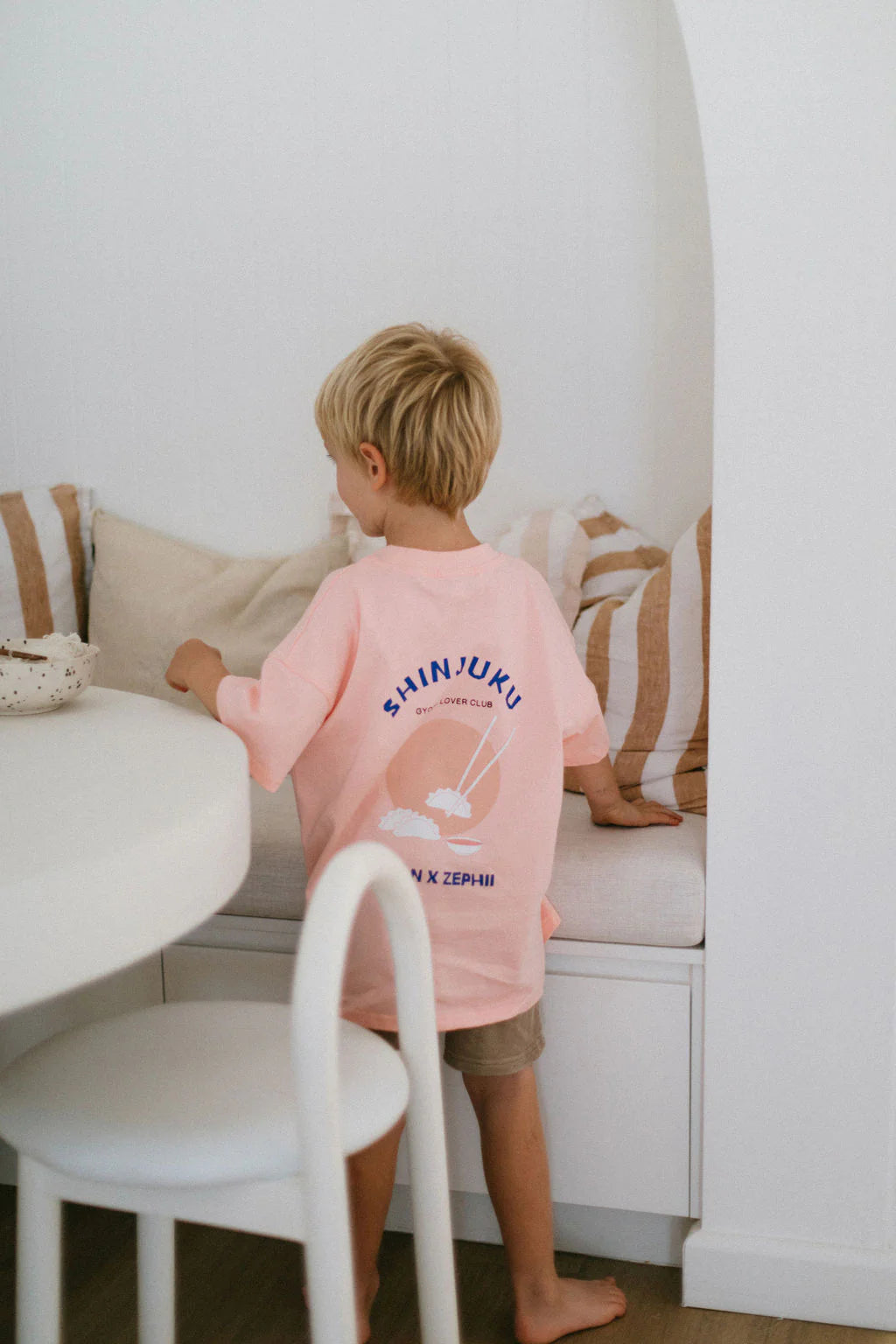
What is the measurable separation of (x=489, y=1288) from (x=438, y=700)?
32.4 inches

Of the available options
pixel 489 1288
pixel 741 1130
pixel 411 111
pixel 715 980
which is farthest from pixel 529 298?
pixel 489 1288

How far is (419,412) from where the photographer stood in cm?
144

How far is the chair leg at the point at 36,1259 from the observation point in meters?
1.02

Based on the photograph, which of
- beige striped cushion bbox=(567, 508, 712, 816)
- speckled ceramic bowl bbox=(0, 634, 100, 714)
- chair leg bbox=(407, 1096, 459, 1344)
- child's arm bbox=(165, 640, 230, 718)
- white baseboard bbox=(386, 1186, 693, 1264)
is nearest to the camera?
chair leg bbox=(407, 1096, 459, 1344)

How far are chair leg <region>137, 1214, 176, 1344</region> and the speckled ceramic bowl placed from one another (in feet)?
1.71

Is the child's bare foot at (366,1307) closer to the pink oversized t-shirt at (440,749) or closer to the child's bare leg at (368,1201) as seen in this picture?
the child's bare leg at (368,1201)

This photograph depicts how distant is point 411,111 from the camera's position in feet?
7.30

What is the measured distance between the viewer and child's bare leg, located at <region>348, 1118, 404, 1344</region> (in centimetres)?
152

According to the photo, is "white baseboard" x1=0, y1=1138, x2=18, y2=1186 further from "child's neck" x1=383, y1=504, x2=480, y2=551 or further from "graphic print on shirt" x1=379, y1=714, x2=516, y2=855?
"child's neck" x1=383, y1=504, x2=480, y2=551

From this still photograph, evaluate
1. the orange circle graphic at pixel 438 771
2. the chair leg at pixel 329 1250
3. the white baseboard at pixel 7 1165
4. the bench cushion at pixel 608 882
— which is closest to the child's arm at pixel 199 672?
the orange circle graphic at pixel 438 771

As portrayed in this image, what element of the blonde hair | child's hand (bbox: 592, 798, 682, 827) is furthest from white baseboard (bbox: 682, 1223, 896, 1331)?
the blonde hair

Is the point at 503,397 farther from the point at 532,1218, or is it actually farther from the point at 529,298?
the point at 532,1218

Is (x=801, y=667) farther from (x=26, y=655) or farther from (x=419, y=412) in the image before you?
(x=26, y=655)

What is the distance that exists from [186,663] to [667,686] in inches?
31.3
